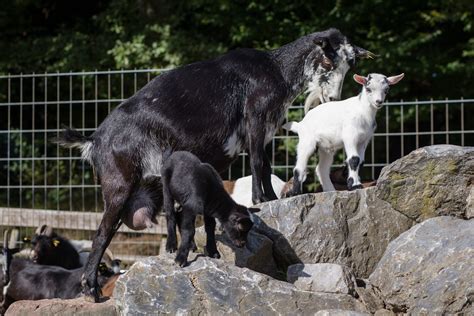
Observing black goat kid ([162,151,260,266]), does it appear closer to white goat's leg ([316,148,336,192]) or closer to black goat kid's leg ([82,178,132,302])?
black goat kid's leg ([82,178,132,302])

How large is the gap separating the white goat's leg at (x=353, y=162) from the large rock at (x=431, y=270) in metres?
0.88

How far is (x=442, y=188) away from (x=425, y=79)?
23.8 feet

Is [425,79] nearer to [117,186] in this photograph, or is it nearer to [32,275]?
[32,275]

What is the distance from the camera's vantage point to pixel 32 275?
8.93m

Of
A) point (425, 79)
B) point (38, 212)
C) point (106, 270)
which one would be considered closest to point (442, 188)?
point (106, 270)

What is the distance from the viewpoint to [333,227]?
7.17m

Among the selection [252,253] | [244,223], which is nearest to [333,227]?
[252,253]

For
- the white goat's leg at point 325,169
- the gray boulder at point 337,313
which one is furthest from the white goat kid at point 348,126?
the gray boulder at point 337,313

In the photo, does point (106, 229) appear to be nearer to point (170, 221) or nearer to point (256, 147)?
point (170, 221)

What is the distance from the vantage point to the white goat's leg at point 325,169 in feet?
25.7

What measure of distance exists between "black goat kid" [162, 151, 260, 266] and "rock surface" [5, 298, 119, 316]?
593 mm

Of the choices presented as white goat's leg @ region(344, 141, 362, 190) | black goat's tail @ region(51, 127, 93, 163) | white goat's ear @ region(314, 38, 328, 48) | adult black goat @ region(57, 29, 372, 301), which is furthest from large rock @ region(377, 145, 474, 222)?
black goat's tail @ region(51, 127, 93, 163)

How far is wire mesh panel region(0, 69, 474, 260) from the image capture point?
416 inches

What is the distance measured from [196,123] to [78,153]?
21.0 feet
